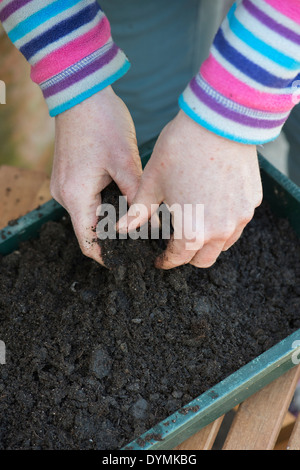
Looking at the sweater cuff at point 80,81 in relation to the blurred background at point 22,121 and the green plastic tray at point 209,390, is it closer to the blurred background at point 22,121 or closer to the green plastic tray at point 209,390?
the green plastic tray at point 209,390

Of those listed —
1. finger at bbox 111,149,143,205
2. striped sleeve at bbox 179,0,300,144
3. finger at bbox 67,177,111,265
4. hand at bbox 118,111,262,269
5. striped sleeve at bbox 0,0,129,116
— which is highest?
striped sleeve at bbox 179,0,300,144

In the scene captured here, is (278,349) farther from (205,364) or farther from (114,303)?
(114,303)

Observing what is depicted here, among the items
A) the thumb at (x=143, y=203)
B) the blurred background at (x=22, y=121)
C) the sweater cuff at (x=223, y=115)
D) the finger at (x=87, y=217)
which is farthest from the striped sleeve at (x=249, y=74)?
the blurred background at (x=22, y=121)

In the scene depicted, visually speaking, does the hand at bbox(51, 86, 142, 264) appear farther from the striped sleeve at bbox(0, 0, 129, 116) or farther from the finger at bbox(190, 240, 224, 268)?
the finger at bbox(190, 240, 224, 268)

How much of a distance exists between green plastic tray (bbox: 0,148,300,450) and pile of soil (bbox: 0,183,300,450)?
0.11 ft

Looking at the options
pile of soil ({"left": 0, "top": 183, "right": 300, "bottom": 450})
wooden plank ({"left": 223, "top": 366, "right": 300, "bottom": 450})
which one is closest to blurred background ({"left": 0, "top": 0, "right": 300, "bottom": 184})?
pile of soil ({"left": 0, "top": 183, "right": 300, "bottom": 450})

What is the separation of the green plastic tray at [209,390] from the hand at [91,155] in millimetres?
250

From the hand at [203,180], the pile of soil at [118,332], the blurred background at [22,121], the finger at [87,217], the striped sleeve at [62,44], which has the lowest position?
the blurred background at [22,121]

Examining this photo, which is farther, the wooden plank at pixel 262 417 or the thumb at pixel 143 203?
the wooden plank at pixel 262 417

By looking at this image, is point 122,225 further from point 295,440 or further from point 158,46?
point 158,46

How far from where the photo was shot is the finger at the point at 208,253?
744 millimetres

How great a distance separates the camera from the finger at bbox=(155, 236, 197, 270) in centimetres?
75

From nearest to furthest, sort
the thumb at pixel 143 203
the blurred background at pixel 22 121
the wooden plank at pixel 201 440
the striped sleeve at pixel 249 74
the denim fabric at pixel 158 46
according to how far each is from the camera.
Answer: the striped sleeve at pixel 249 74, the thumb at pixel 143 203, the wooden plank at pixel 201 440, the denim fabric at pixel 158 46, the blurred background at pixel 22 121

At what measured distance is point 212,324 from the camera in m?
0.89
